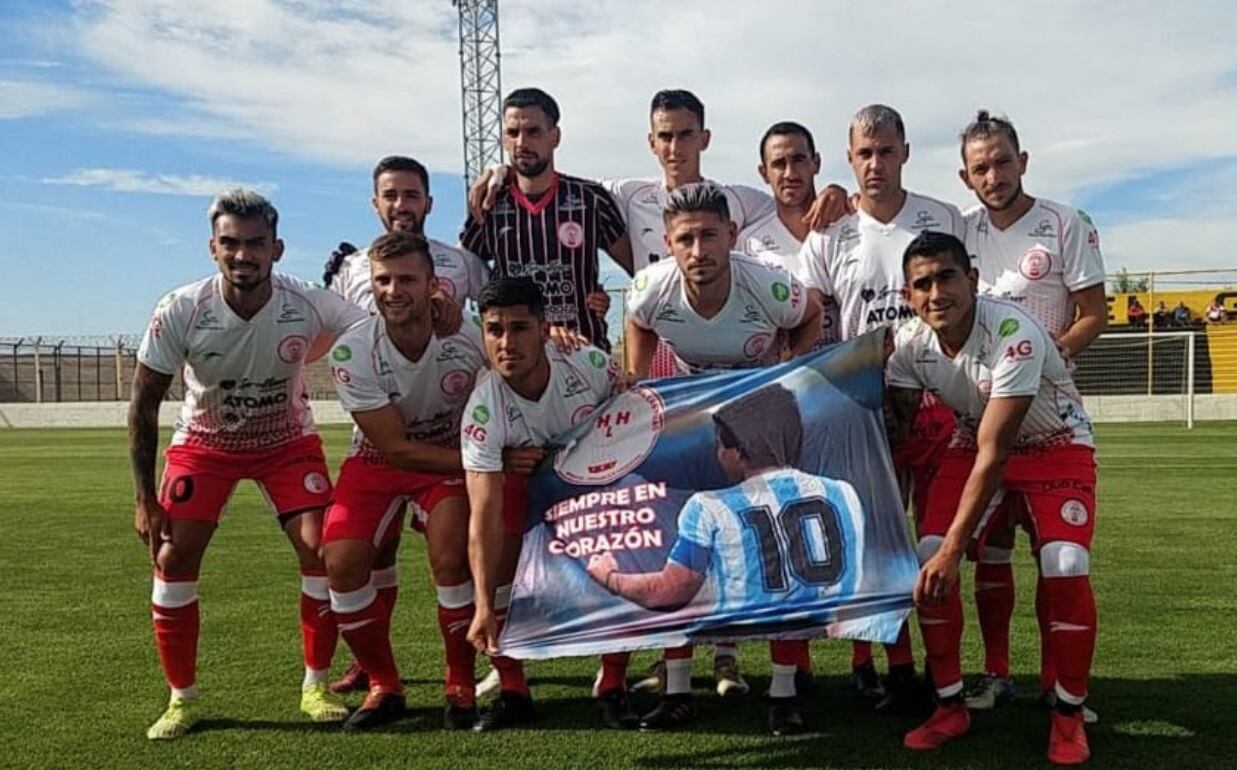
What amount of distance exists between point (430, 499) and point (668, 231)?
5.19 feet

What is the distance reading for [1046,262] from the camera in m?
4.81

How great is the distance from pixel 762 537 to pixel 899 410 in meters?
0.82

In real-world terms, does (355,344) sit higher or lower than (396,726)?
higher

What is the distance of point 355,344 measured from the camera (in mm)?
4898

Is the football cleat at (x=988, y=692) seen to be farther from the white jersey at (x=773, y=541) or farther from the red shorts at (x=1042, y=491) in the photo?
the white jersey at (x=773, y=541)

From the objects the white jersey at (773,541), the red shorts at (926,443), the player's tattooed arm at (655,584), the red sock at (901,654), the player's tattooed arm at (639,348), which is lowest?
the red sock at (901,654)

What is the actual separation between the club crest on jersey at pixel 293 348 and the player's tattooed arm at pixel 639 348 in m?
1.50

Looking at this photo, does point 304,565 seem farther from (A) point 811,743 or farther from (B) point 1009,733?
(B) point 1009,733

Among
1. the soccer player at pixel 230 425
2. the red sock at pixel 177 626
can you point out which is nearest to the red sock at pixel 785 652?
the soccer player at pixel 230 425

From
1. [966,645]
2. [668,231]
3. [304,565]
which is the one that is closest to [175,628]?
[304,565]

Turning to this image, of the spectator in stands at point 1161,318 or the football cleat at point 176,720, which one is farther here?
the spectator in stands at point 1161,318

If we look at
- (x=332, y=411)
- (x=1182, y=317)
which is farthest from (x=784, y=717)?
(x=1182, y=317)

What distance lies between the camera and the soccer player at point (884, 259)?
192 inches

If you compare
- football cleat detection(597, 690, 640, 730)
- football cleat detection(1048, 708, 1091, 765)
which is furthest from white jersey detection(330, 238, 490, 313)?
football cleat detection(1048, 708, 1091, 765)
